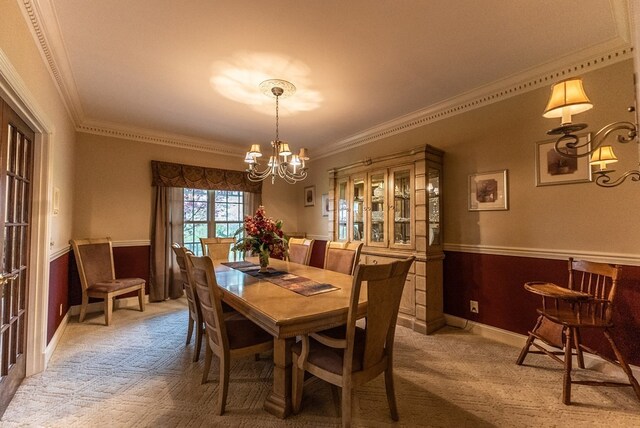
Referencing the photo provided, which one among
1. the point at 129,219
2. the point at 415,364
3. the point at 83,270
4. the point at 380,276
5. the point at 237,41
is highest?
the point at 237,41

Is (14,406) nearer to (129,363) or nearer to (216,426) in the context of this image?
(129,363)

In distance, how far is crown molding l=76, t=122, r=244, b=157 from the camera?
387cm

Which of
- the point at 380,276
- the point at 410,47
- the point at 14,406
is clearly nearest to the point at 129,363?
the point at 14,406

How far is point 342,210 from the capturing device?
167 inches

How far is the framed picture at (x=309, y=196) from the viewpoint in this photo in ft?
17.6

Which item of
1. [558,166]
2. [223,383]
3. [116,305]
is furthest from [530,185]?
[116,305]

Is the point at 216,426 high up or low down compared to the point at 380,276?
down

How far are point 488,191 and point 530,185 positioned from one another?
0.37 m

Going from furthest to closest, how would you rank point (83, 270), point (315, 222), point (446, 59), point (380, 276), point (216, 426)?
point (315, 222)
point (83, 270)
point (446, 59)
point (216, 426)
point (380, 276)

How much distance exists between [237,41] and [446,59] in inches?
66.4

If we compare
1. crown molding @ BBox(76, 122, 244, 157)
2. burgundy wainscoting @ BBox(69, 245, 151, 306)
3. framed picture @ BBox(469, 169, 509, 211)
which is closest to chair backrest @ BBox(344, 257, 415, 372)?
framed picture @ BBox(469, 169, 509, 211)

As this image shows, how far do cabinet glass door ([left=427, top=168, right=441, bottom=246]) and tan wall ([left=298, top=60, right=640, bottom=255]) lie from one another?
0.36 feet

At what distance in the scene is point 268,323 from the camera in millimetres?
1530

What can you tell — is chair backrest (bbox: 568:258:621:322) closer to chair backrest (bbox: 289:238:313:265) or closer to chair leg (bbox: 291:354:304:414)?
chair leg (bbox: 291:354:304:414)
